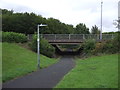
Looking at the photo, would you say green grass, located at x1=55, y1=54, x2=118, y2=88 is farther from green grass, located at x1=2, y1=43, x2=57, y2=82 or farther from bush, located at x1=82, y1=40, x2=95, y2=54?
bush, located at x1=82, y1=40, x2=95, y2=54

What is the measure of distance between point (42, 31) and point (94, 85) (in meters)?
59.0

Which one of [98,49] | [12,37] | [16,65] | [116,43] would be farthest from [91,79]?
[12,37]

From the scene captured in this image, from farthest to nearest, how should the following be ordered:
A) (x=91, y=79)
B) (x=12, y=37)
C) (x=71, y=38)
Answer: (x=71, y=38) → (x=12, y=37) → (x=91, y=79)

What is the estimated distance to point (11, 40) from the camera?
2042 inches

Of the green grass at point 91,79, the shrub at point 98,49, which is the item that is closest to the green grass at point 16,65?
the green grass at point 91,79

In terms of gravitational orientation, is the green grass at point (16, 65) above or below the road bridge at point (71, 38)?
below

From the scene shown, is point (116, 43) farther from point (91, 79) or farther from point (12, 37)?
point (91, 79)

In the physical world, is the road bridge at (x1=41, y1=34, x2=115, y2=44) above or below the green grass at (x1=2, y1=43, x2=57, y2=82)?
above

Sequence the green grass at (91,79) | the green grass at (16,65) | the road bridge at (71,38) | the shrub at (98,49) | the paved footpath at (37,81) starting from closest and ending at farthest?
the green grass at (91,79)
the paved footpath at (37,81)
the green grass at (16,65)
the shrub at (98,49)
the road bridge at (71,38)

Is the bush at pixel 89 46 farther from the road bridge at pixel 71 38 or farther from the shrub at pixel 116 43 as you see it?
the shrub at pixel 116 43

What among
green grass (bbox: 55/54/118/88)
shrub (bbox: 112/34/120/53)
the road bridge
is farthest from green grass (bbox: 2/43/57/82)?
the road bridge

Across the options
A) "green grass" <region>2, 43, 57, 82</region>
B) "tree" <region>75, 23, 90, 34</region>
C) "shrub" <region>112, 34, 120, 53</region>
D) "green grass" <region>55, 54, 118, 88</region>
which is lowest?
"green grass" <region>2, 43, 57, 82</region>

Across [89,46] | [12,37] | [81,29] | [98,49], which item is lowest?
[98,49]

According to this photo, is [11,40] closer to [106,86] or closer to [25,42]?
[25,42]
